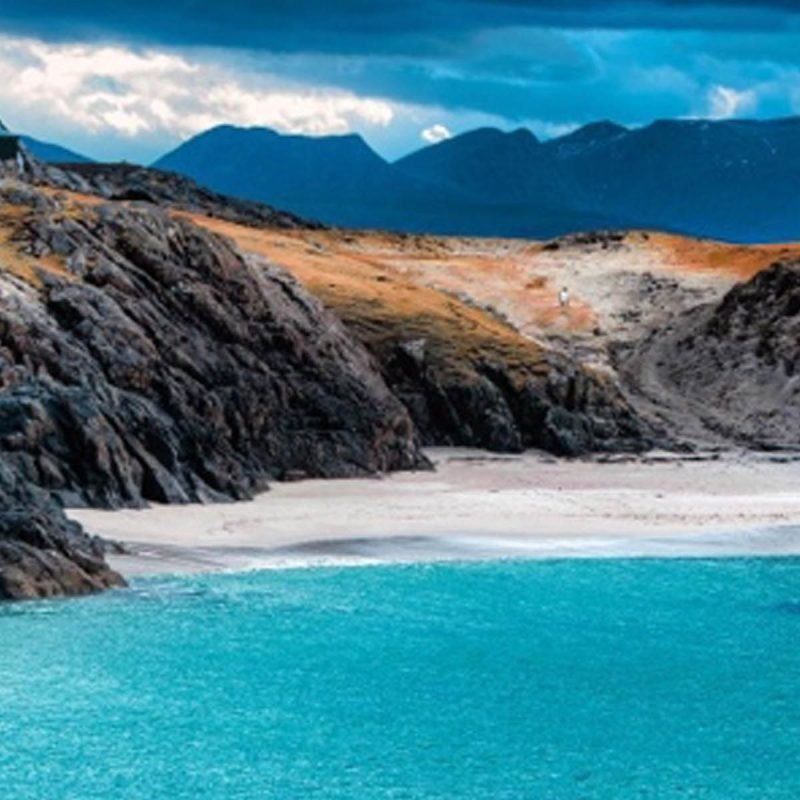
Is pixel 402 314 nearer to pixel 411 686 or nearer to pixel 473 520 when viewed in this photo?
pixel 473 520

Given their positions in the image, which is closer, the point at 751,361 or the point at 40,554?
the point at 40,554

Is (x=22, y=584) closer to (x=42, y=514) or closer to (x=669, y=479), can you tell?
(x=42, y=514)

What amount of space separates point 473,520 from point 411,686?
25.1 metres

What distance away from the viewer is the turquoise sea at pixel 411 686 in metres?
39.9

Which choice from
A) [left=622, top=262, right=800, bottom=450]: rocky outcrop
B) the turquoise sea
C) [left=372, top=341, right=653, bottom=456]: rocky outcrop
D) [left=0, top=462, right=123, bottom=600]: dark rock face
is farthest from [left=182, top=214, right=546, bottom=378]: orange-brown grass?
[left=0, top=462, right=123, bottom=600]: dark rock face

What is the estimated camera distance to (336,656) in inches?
2013

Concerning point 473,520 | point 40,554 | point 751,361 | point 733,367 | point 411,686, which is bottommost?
point 411,686

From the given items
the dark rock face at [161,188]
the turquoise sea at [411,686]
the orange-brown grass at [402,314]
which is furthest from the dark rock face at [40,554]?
the dark rock face at [161,188]

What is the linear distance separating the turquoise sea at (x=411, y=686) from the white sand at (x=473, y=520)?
2875 mm

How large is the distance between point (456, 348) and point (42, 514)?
47.2 m

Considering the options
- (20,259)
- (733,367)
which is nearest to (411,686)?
(20,259)

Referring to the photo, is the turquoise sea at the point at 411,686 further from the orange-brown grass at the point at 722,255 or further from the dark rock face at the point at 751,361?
the orange-brown grass at the point at 722,255

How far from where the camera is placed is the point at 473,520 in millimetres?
72875

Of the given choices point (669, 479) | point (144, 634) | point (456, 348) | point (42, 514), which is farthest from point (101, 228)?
point (144, 634)
